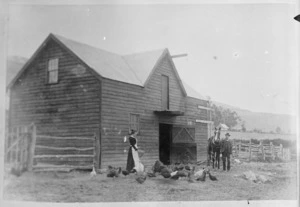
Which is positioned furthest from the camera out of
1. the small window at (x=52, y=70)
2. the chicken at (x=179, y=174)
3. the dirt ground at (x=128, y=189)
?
the small window at (x=52, y=70)

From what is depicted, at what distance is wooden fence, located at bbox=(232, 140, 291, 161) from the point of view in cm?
536

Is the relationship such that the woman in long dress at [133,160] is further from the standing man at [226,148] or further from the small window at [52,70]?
the small window at [52,70]

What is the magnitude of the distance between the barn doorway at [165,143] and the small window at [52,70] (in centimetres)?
166

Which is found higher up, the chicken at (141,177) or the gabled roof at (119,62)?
the gabled roof at (119,62)

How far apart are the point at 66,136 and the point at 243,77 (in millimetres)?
2665

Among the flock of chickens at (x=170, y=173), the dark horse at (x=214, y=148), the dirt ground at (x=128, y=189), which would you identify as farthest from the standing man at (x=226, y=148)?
the flock of chickens at (x=170, y=173)

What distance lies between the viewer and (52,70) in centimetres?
534

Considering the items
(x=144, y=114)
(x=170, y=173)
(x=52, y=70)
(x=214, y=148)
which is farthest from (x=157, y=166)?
(x=52, y=70)

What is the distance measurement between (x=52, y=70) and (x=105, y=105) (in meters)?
0.94

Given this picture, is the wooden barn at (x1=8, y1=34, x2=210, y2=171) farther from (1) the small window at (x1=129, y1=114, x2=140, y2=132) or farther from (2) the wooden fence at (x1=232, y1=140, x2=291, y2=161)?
(2) the wooden fence at (x1=232, y1=140, x2=291, y2=161)

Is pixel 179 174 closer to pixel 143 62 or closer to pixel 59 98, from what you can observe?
pixel 143 62

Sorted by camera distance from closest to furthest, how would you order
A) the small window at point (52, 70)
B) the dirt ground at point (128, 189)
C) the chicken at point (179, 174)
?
the dirt ground at point (128, 189)
the chicken at point (179, 174)
the small window at point (52, 70)

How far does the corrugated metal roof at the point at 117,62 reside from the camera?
17.2 ft

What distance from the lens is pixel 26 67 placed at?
5.28 m
